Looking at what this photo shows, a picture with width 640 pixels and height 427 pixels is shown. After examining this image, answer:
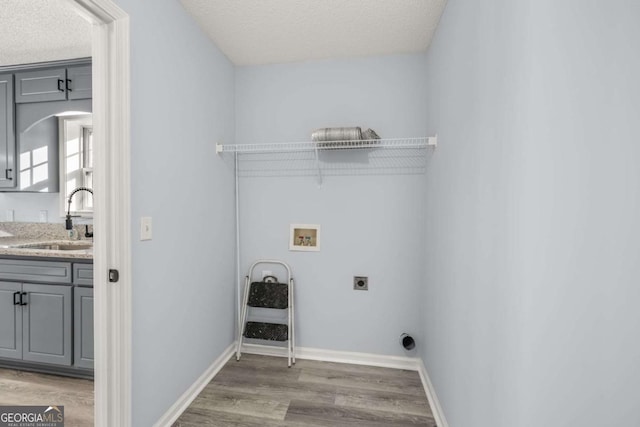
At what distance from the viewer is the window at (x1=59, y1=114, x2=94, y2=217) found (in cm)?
271

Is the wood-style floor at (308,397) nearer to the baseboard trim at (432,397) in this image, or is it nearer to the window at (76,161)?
the baseboard trim at (432,397)

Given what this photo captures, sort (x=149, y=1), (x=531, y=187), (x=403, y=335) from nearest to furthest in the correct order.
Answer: (x=531, y=187)
(x=149, y=1)
(x=403, y=335)

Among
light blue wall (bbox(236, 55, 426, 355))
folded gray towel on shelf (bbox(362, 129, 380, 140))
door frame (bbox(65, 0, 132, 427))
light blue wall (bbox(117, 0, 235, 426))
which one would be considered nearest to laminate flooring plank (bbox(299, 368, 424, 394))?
light blue wall (bbox(236, 55, 426, 355))

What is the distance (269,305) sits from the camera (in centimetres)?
246

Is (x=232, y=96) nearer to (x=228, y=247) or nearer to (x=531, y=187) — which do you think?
(x=228, y=247)

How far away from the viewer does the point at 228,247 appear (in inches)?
98.0

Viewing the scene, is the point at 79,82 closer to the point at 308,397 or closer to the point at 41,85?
the point at 41,85

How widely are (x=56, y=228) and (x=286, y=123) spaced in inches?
91.0

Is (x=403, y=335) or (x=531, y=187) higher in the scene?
(x=531, y=187)

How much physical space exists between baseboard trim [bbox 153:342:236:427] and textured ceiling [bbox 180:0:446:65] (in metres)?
2.35

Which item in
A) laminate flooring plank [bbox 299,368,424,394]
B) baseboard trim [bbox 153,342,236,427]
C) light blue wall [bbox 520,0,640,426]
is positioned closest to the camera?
light blue wall [bbox 520,0,640,426]

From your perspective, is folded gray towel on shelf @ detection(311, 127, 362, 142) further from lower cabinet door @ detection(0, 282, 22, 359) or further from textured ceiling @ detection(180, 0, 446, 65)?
lower cabinet door @ detection(0, 282, 22, 359)

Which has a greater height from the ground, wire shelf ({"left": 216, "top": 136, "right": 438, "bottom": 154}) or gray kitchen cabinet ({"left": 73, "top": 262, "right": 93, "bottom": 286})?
wire shelf ({"left": 216, "top": 136, "right": 438, "bottom": 154})

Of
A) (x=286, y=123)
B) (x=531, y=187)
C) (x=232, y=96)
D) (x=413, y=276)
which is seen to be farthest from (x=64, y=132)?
(x=531, y=187)
